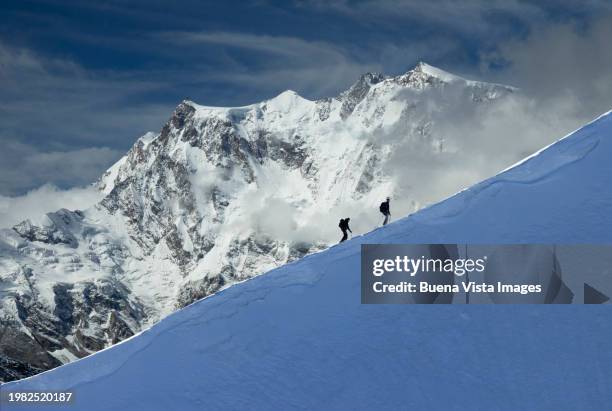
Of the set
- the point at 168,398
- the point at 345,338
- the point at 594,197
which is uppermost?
the point at 594,197

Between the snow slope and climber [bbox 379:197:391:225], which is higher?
climber [bbox 379:197:391:225]

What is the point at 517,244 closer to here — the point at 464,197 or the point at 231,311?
the point at 464,197

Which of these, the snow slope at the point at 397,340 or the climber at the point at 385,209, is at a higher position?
the climber at the point at 385,209

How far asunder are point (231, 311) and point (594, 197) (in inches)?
716

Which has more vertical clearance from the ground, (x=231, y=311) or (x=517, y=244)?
(x=517, y=244)

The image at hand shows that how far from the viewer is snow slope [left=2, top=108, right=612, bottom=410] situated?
3838 cm

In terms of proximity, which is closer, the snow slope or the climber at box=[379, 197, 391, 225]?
the snow slope

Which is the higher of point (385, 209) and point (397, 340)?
point (385, 209)

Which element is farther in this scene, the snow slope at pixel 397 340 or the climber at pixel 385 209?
the climber at pixel 385 209

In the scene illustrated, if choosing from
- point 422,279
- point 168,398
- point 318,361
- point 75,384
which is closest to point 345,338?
point 318,361

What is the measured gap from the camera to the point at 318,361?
39844mm

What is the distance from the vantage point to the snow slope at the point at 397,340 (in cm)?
3838

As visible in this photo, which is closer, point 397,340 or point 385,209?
point 397,340

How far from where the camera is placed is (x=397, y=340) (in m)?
39.8
